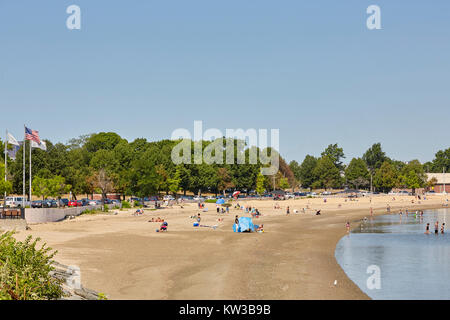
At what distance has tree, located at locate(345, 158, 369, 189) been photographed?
174m

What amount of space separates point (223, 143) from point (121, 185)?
60710 mm

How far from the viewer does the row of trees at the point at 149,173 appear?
86.8 meters

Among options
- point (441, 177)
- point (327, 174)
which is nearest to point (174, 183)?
point (327, 174)

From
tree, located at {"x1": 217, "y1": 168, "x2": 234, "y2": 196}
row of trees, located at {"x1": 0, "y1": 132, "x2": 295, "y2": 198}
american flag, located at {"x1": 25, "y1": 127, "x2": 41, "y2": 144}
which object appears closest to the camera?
american flag, located at {"x1": 25, "y1": 127, "x2": 41, "y2": 144}

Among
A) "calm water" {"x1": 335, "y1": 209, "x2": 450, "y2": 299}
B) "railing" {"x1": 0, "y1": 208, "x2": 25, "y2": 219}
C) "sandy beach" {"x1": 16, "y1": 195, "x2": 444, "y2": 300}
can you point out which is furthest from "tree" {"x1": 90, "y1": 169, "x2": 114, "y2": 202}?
"calm water" {"x1": 335, "y1": 209, "x2": 450, "y2": 299}

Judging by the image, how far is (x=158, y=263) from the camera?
3212 centimetres

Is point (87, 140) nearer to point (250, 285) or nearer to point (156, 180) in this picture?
point (156, 180)

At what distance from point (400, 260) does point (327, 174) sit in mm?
143068

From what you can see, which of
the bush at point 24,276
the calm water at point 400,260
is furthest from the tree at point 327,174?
the bush at point 24,276

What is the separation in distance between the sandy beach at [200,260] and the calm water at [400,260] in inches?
56.2

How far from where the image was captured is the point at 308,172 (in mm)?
190375

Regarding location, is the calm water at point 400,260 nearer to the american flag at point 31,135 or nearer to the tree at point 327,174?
the american flag at point 31,135

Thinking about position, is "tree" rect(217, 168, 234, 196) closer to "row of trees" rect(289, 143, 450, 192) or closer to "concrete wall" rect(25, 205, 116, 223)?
"row of trees" rect(289, 143, 450, 192)
